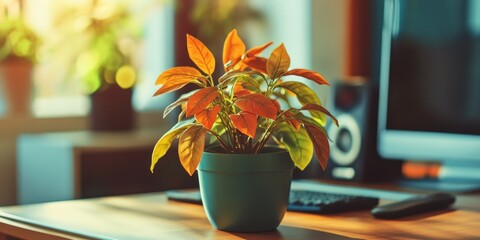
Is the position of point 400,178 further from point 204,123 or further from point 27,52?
point 27,52

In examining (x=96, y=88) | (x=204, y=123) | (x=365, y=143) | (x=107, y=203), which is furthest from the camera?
(x=96, y=88)

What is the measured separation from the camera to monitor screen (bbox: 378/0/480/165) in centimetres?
187

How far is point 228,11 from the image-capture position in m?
2.93

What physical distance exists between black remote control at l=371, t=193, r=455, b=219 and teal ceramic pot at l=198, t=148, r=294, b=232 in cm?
21

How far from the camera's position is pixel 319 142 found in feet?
3.92

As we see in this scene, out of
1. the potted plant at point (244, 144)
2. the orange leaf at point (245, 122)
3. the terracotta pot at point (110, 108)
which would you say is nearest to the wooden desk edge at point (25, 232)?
the potted plant at point (244, 144)

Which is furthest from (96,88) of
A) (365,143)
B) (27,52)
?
(365,143)

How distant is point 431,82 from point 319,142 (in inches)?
33.1

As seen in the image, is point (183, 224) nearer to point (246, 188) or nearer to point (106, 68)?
point (246, 188)

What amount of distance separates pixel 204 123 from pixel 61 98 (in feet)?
6.09

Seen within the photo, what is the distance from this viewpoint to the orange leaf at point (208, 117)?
114cm

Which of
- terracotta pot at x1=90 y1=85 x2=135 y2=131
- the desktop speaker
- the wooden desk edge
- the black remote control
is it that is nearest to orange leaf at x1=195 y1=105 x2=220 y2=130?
the wooden desk edge

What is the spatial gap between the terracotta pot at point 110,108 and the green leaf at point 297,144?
57.2 inches

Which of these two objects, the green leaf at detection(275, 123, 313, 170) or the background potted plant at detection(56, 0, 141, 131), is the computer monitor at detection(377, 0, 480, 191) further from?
the background potted plant at detection(56, 0, 141, 131)
